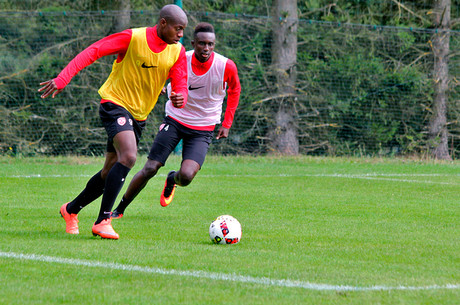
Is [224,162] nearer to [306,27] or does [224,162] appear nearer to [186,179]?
[306,27]

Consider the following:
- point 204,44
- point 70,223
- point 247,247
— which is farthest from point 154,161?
point 247,247

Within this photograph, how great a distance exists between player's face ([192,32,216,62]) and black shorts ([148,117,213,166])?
2.55 feet

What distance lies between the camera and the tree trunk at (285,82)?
18359mm

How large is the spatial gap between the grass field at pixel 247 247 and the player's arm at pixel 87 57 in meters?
1.26

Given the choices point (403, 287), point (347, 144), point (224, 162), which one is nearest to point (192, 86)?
Answer: point (403, 287)

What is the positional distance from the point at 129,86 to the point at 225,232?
164cm

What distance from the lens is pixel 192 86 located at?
800cm

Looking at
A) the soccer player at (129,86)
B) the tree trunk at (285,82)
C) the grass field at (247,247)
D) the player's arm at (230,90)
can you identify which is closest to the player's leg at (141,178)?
the grass field at (247,247)

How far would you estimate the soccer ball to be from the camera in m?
6.08

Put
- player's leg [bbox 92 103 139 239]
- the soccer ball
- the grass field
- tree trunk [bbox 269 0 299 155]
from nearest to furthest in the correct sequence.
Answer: the grass field < the soccer ball < player's leg [bbox 92 103 139 239] < tree trunk [bbox 269 0 299 155]

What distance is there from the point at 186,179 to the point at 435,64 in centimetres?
1309

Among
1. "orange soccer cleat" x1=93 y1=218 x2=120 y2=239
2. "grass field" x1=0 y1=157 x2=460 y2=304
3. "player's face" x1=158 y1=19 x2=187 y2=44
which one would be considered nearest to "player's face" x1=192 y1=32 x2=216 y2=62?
"player's face" x1=158 y1=19 x2=187 y2=44

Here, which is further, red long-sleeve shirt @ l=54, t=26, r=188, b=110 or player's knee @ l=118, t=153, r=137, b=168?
player's knee @ l=118, t=153, r=137, b=168

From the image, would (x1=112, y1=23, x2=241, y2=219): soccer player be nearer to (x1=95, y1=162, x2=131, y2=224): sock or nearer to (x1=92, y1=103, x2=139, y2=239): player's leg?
(x1=92, y1=103, x2=139, y2=239): player's leg
